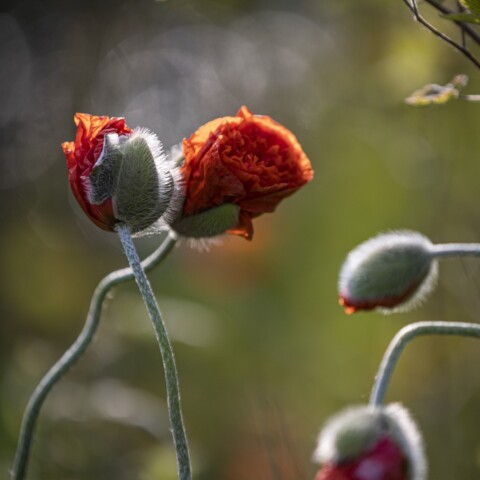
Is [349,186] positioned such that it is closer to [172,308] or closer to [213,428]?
[213,428]

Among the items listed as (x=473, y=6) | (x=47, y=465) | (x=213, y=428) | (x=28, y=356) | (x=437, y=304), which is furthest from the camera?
(x=213, y=428)

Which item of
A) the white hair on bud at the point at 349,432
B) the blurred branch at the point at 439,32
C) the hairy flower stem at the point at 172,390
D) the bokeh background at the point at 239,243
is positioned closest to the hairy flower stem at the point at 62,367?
the hairy flower stem at the point at 172,390

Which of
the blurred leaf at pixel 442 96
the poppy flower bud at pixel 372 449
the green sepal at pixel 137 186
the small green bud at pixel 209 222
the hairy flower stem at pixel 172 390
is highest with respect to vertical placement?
the blurred leaf at pixel 442 96

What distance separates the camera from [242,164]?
5.73 ft

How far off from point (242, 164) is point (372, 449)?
515mm

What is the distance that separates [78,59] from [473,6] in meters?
5.68

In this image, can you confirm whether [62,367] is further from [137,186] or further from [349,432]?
[349,432]

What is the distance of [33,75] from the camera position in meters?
7.58

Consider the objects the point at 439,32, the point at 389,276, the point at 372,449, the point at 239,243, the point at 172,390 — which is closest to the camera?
the point at 172,390

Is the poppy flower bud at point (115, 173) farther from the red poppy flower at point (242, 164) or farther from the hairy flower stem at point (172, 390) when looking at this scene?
the hairy flower stem at point (172, 390)

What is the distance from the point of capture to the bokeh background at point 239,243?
11.7 feet

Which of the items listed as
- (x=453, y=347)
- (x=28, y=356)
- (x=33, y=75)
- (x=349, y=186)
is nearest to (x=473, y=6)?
(x=28, y=356)

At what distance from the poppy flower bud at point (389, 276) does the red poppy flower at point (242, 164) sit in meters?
0.20

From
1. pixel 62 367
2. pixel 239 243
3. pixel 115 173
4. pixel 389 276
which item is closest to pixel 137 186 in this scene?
pixel 115 173
